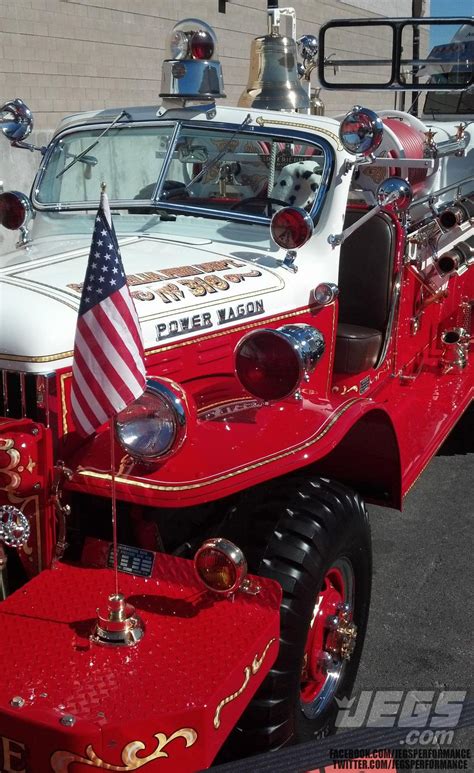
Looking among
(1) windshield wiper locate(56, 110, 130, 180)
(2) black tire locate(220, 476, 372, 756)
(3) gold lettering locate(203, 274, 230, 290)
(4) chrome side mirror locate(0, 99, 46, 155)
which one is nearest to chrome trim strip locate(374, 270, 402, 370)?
(3) gold lettering locate(203, 274, 230, 290)

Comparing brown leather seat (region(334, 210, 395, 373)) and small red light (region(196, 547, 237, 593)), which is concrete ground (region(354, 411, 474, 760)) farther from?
small red light (region(196, 547, 237, 593))

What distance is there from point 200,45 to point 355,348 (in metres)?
1.60

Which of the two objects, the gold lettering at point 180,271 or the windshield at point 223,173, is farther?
the windshield at point 223,173

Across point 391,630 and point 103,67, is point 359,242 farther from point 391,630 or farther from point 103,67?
point 103,67

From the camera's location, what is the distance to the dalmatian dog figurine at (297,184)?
3730 millimetres

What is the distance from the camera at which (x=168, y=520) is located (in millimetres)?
2834

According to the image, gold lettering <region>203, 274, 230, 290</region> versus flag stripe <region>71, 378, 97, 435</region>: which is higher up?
gold lettering <region>203, 274, 230, 290</region>

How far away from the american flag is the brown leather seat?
205 centimetres

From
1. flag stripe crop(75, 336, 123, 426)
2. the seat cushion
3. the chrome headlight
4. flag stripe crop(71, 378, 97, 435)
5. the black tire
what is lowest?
the black tire

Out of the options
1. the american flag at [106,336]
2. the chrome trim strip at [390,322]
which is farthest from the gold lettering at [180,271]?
the chrome trim strip at [390,322]

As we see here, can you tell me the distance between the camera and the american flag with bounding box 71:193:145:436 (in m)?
2.11

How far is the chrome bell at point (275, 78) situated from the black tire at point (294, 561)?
2909 millimetres

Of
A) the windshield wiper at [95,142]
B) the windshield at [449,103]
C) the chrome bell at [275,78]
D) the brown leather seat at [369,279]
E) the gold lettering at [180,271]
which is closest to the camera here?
the gold lettering at [180,271]

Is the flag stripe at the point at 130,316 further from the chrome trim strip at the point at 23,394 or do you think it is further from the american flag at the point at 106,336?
the chrome trim strip at the point at 23,394
